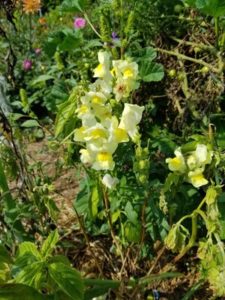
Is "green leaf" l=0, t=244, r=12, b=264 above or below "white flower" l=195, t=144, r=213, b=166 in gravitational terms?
below

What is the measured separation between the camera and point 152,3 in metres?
2.59

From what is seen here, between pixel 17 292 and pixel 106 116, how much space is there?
1.81 ft

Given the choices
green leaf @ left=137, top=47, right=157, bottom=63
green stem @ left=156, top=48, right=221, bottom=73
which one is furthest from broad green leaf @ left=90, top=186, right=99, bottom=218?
green stem @ left=156, top=48, right=221, bottom=73

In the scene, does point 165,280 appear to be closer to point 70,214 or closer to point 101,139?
point 70,214

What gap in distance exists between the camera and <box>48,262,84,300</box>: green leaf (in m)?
1.57

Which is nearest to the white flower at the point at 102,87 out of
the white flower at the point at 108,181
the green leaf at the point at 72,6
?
the white flower at the point at 108,181

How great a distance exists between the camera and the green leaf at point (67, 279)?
1.57m

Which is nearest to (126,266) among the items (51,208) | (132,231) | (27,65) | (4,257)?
(132,231)

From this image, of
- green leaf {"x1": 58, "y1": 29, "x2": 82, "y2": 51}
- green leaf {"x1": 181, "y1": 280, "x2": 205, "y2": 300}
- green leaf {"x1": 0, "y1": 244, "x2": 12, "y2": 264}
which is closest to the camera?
green leaf {"x1": 0, "y1": 244, "x2": 12, "y2": 264}

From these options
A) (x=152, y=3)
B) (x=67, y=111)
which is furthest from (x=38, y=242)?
(x=152, y=3)

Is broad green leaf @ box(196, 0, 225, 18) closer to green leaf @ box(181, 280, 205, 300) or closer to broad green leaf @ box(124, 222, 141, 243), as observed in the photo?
broad green leaf @ box(124, 222, 141, 243)

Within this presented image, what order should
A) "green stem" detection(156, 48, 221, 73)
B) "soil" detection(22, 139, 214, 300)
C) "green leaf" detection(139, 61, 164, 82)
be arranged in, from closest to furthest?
"soil" detection(22, 139, 214, 300), "green leaf" detection(139, 61, 164, 82), "green stem" detection(156, 48, 221, 73)

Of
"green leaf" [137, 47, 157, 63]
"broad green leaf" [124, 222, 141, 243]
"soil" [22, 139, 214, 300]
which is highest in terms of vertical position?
"green leaf" [137, 47, 157, 63]

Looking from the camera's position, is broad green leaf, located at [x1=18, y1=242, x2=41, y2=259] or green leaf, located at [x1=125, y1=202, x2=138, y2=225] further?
green leaf, located at [x1=125, y1=202, x2=138, y2=225]
